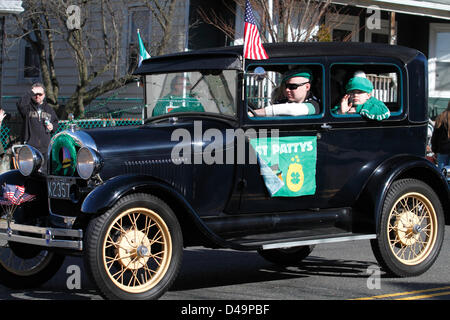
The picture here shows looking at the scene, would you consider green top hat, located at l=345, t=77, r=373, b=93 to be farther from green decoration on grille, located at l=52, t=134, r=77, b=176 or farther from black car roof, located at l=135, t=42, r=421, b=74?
green decoration on grille, located at l=52, t=134, r=77, b=176

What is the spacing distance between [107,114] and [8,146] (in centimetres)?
480

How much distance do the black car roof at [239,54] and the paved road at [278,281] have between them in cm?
189

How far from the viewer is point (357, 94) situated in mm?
6988

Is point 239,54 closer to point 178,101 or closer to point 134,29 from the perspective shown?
point 178,101

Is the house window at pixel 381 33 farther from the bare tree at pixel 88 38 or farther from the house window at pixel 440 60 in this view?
the bare tree at pixel 88 38

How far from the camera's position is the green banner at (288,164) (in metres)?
6.32

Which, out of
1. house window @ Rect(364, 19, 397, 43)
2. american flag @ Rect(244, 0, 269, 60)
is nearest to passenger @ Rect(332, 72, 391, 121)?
american flag @ Rect(244, 0, 269, 60)

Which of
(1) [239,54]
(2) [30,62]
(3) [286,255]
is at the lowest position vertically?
(3) [286,255]

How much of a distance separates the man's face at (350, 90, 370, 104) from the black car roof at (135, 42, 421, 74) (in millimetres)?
352

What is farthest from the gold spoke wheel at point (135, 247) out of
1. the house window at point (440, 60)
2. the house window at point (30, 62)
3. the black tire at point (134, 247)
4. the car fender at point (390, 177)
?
the house window at point (440, 60)

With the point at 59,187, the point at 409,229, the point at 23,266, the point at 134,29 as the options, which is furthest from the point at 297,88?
the point at 134,29

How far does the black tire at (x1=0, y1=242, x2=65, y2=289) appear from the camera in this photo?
20.7 ft

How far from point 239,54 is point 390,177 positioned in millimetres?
1763
